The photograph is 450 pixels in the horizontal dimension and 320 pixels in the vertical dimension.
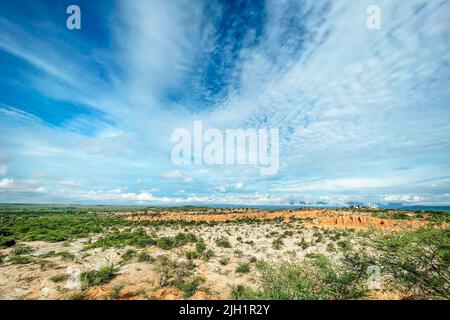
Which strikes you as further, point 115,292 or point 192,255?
point 192,255

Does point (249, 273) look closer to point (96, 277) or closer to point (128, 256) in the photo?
point (96, 277)

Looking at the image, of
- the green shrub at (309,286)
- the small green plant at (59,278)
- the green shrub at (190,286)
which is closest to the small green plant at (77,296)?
the small green plant at (59,278)

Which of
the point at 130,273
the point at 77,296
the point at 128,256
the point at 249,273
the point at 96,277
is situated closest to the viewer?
the point at 77,296

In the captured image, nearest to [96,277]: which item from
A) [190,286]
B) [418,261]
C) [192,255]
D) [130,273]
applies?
[130,273]

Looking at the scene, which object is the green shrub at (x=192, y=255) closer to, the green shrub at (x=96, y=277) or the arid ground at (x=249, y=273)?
the arid ground at (x=249, y=273)

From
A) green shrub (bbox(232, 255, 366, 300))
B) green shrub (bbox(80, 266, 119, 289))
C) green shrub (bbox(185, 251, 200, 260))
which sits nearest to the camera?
green shrub (bbox(232, 255, 366, 300))

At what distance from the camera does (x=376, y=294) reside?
7348 mm

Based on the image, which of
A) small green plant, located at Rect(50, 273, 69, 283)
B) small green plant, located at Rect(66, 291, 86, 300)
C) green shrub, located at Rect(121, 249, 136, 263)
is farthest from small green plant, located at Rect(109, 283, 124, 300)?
green shrub, located at Rect(121, 249, 136, 263)

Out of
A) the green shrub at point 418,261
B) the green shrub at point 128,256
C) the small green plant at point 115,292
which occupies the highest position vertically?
the green shrub at point 418,261

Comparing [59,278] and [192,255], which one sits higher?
[59,278]

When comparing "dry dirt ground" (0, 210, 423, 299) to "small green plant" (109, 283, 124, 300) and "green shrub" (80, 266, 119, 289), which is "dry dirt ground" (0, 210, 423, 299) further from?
"green shrub" (80, 266, 119, 289)

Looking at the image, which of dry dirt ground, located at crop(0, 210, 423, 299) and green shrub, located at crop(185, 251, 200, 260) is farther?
green shrub, located at crop(185, 251, 200, 260)
